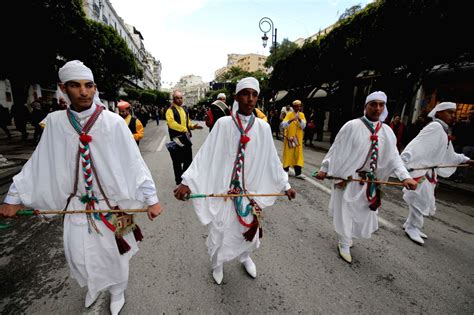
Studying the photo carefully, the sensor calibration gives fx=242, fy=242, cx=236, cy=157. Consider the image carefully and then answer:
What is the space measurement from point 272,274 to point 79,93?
2615mm

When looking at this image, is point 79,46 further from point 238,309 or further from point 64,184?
point 238,309

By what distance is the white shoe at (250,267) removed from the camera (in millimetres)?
2736

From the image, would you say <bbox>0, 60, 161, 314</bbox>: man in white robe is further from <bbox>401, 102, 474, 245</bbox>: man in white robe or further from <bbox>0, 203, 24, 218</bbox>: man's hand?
<bbox>401, 102, 474, 245</bbox>: man in white robe

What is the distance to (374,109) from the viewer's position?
3062mm

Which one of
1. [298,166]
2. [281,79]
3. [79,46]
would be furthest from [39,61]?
[281,79]

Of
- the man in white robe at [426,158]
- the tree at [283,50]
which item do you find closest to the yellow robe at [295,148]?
the man in white robe at [426,158]

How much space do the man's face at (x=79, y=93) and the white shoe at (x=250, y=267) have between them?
89.9 inches

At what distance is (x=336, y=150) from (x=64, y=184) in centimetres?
307

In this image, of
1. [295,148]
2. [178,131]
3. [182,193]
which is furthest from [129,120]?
[295,148]

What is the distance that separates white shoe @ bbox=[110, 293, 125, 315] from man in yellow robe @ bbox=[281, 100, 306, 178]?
5.59m

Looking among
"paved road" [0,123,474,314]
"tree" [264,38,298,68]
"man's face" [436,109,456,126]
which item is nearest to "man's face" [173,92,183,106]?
"paved road" [0,123,474,314]

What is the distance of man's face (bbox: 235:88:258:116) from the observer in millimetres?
2436

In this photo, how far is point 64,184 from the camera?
1.92 meters

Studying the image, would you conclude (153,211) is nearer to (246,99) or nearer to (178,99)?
(246,99)
